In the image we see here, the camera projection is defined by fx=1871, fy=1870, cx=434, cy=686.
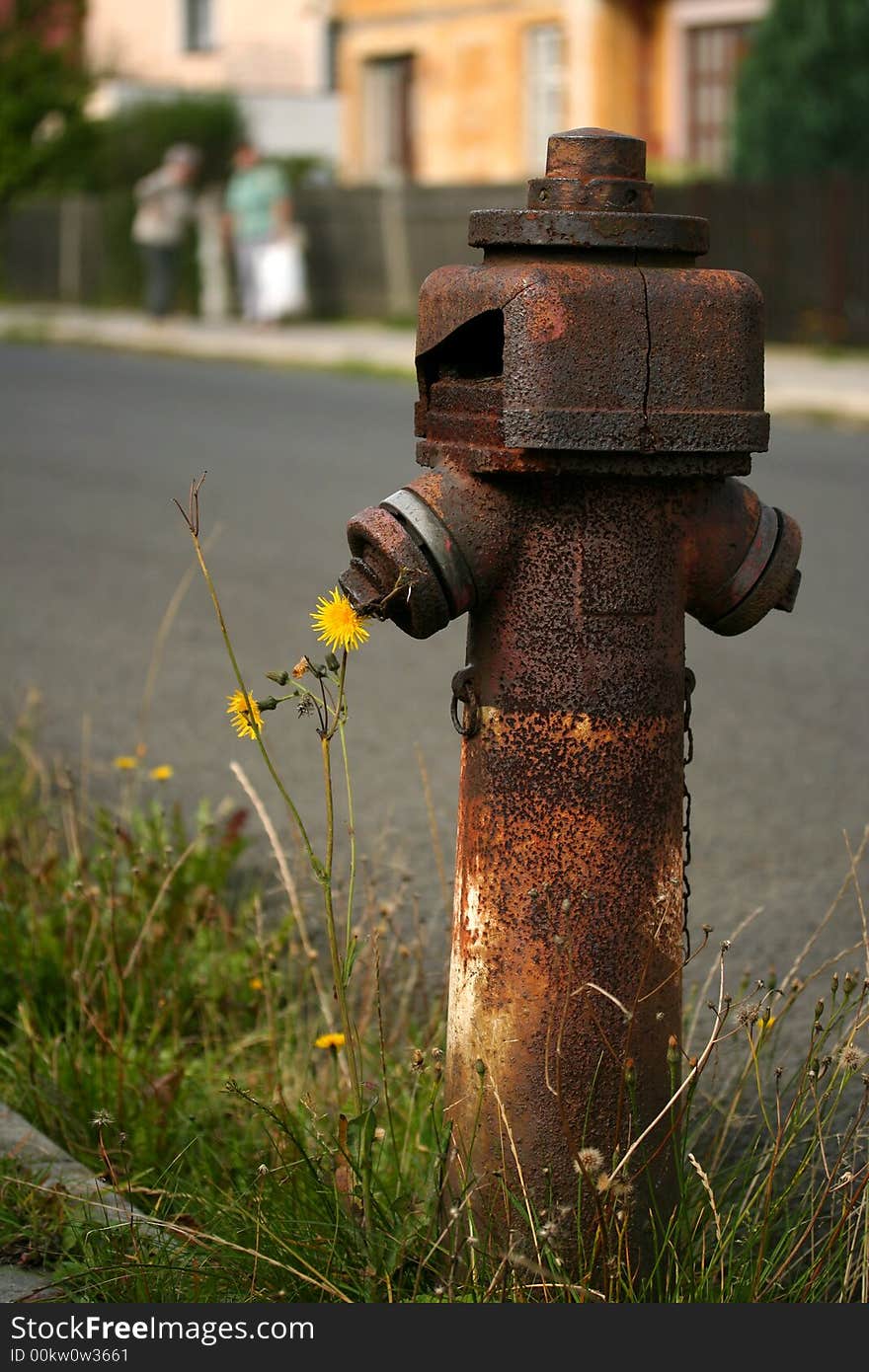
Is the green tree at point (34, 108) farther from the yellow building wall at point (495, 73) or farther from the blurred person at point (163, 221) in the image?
the blurred person at point (163, 221)

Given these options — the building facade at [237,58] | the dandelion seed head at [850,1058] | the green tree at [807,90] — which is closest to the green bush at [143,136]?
the building facade at [237,58]

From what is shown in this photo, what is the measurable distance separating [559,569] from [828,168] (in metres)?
16.8

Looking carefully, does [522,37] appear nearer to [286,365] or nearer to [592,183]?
[286,365]

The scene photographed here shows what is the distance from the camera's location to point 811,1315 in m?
2.05

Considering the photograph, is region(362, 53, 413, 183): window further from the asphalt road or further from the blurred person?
the asphalt road

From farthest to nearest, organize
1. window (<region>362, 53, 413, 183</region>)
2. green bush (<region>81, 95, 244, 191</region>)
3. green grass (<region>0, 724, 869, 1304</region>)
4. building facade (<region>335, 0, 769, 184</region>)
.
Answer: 1. window (<region>362, 53, 413, 183</region>)
2. green bush (<region>81, 95, 244, 191</region>)
3. building facade (<region>335, 0, 769, 184</region>)
4. green grass (<region>0, 724, 869, 1304</region>)

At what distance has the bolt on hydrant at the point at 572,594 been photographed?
2.09m

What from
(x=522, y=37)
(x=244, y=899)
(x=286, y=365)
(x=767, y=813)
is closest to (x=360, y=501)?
(x=767, y=813)

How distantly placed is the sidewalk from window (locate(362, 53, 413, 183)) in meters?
7.16

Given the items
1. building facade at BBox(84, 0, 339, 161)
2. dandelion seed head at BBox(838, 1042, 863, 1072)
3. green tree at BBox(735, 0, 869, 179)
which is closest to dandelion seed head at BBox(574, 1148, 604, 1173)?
dandelion seed head at BBox(838, 1042, 863, 1072)

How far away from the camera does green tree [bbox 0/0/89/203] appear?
29.5m

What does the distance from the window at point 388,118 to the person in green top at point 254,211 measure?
→ 852cm

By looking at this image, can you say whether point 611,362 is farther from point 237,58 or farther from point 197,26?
point 197,26

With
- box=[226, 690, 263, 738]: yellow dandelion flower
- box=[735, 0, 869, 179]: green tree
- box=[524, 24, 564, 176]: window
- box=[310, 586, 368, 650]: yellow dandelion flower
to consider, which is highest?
box=[524, 24, 564, 176]: window
